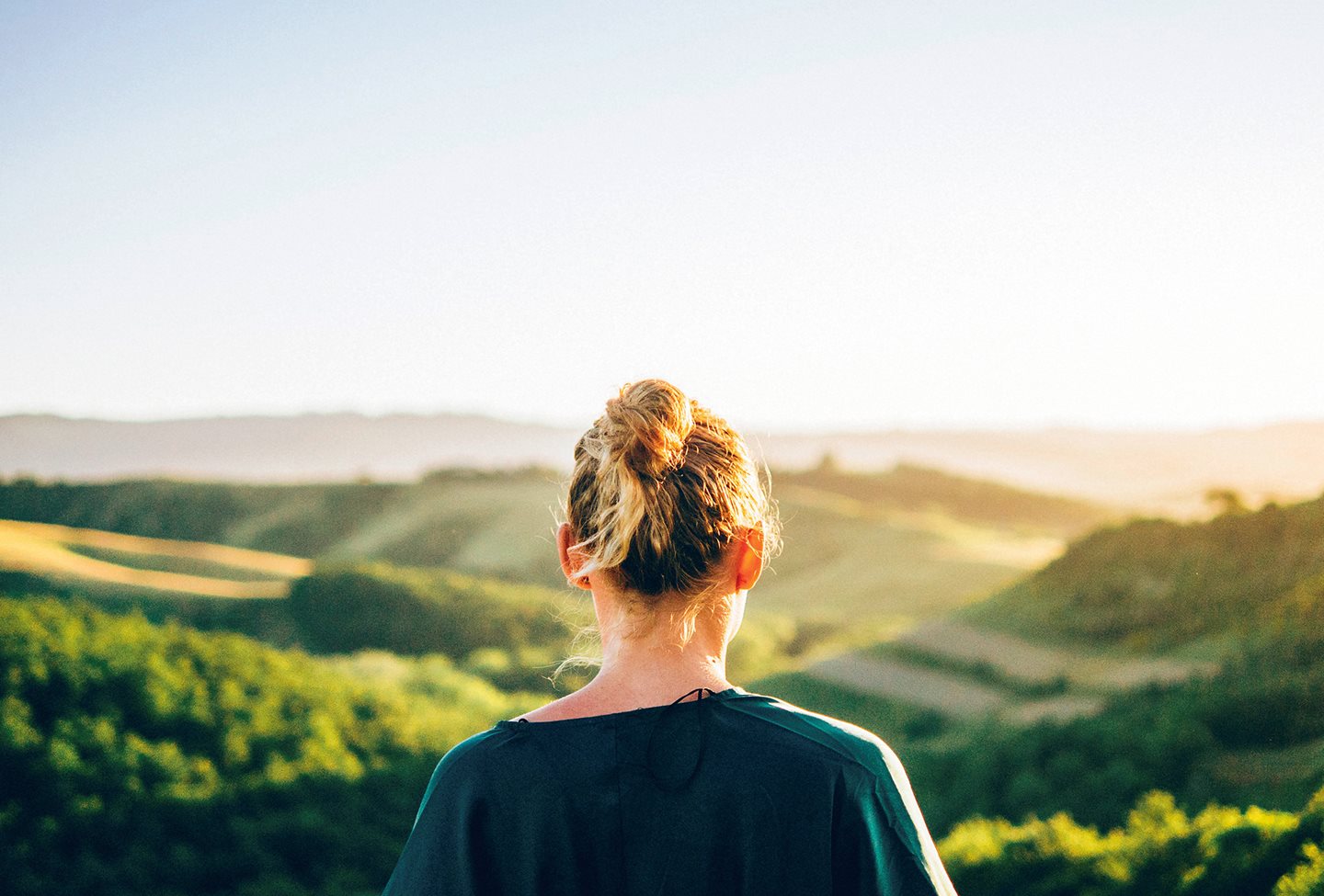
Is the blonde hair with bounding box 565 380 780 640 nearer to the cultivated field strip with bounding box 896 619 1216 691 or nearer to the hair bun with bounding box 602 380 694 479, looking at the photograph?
the hair bun with bounding box 602 380 694 479

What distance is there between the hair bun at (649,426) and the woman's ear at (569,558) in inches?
8.6

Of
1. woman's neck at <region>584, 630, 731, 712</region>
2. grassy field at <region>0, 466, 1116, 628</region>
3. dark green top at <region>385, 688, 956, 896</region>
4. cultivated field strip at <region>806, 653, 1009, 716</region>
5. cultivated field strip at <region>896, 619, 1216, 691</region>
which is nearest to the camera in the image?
dark green top at <region>385, 688, 956, 896</region>

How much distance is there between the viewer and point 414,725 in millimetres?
9641

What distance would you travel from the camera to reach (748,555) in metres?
1.80

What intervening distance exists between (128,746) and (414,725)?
2.84m

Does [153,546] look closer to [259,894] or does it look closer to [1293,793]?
[259,894]

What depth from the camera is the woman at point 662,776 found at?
1.59 metres

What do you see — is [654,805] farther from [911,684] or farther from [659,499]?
[911,684]

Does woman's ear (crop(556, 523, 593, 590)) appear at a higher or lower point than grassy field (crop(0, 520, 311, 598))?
higher

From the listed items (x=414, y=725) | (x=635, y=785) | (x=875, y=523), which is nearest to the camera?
(x=635, y=785)

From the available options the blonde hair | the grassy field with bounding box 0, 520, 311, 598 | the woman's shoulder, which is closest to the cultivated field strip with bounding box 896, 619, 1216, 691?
the woman's shoulder

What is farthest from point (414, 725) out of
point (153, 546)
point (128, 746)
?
point (153, 546)

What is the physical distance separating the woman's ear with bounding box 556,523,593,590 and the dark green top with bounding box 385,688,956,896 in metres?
0.31

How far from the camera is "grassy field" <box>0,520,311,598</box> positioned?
12391 millimetres
